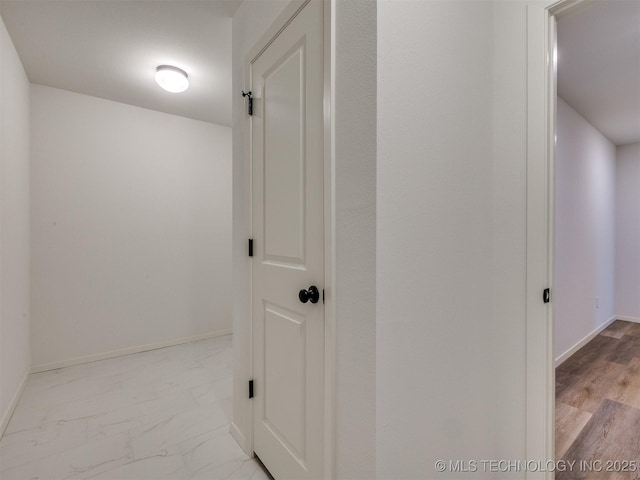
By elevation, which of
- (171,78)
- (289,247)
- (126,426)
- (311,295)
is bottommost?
(126,426)

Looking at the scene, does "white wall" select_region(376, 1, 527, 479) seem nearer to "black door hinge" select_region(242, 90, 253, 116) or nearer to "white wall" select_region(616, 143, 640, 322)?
"black door hinge" select_region(242, 90, 253, 116)

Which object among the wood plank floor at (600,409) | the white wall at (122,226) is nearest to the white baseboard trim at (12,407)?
the white wall at (122,226)

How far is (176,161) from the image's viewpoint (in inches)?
135

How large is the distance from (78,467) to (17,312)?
1382 millimetres

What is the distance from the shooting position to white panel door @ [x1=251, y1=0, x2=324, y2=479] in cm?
119

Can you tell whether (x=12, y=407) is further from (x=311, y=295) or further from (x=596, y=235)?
(x=596, y=235)

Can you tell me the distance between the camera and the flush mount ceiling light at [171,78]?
8.04ft

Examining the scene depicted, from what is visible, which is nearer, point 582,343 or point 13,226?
point 13,226

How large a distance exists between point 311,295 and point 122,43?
230cm

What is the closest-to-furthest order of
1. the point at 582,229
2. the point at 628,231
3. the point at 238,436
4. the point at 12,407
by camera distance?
the point at 238,436 < the point at 12,407 < the point at 582,229 < the point at 628,231

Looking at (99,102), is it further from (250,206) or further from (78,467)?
(78,467)

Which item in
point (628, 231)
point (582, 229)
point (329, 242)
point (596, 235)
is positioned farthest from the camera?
point (628, 231)

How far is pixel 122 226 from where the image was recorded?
10.2 ft

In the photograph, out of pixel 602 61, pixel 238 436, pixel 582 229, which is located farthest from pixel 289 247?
pixel 582 229
